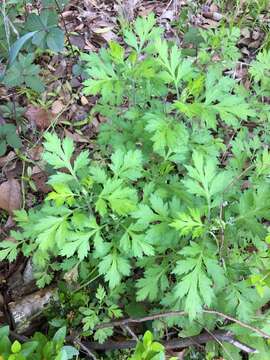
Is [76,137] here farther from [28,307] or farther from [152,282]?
[152,282]

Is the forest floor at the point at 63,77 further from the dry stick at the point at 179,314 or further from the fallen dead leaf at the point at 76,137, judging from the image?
the dry stick at the point at 179,314

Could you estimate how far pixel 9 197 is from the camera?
2.83 m

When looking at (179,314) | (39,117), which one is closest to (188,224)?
(179,314)

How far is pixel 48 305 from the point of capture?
8.08ft

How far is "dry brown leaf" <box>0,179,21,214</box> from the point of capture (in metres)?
2.81

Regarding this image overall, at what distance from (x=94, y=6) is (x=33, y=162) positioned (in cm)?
160

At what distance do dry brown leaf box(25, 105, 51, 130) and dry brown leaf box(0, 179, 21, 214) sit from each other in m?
0.50

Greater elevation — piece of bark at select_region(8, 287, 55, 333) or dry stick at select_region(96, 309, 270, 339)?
dry stick at select_region(96, 309, 270, 339)

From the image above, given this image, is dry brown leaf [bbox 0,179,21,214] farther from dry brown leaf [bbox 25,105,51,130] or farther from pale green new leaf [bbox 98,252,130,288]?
pale green new leaf [bbox 98,252,130,288]

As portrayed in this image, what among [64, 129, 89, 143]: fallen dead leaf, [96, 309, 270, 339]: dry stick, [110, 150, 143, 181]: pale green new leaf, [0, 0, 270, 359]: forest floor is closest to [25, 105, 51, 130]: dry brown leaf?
[0, 0, 270, 359]: forest floor

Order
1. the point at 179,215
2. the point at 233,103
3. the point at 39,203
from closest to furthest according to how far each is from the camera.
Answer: the point at 179,215, the point at 233,103, the point at 39,203

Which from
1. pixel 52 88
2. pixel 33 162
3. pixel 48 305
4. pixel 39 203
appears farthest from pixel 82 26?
pixel 48 305

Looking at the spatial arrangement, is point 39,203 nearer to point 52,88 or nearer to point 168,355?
point 52,88

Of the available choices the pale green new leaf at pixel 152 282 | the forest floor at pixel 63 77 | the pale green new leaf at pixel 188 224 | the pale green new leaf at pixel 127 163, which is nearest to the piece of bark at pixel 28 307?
the forest floor at pixel 63 77
